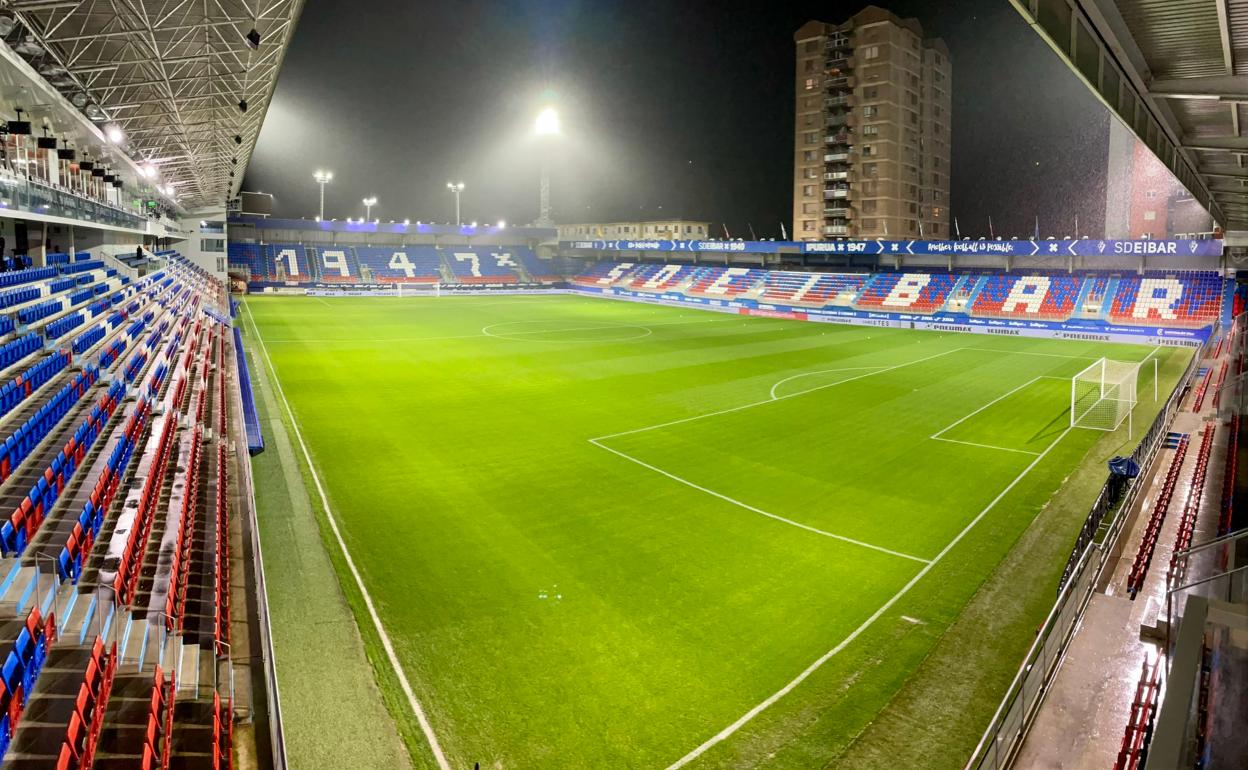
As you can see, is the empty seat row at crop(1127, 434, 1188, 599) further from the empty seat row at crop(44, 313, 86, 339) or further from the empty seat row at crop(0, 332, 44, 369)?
the empty seat row at crop(44, 313, 86, 339)

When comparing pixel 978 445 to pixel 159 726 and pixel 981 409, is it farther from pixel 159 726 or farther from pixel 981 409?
pixel 159 726

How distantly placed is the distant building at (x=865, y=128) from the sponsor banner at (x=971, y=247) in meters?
15.4

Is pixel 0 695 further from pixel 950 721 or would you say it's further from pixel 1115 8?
pixel 1115 8

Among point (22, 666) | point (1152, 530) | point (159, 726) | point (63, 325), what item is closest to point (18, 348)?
point (63, 325)

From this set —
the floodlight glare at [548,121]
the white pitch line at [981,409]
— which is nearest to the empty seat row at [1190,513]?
the white pitch line at [981,409]

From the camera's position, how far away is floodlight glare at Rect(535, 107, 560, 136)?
7006 centimetres

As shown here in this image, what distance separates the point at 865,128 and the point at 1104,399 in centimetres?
5569

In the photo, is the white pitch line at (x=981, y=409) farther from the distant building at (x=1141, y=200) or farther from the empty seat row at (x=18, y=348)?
the distant building at (x=1141, y=200)

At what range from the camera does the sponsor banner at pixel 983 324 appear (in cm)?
3603

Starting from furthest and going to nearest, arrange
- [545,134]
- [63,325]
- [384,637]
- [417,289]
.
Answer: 1. [545,134]
2. [417,289]
3. [63,325]
4. [384,637]

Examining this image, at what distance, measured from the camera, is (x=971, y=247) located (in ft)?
147

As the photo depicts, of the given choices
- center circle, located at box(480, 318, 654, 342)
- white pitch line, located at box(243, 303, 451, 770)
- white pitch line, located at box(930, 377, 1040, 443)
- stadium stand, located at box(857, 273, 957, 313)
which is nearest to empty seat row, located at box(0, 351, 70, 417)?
white pitch line, located at box(243, 303, 451, 770)

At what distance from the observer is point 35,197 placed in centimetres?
1609

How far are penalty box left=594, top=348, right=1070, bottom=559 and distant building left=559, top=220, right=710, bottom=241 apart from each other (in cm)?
5753
